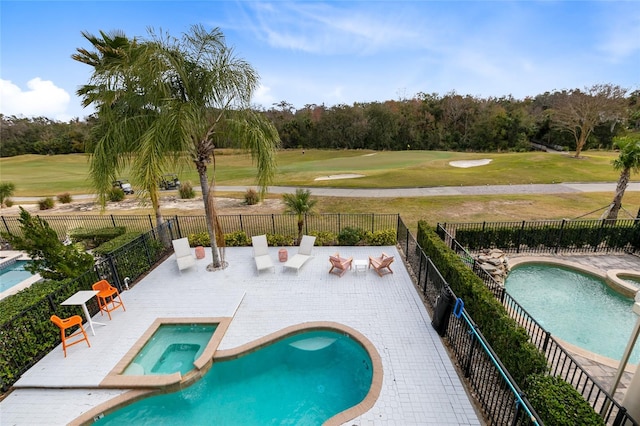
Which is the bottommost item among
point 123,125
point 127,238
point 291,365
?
point 291,365

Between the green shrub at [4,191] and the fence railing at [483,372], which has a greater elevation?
the green shrub at [4,191]

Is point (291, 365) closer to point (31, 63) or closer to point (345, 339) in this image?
point (345, 339)

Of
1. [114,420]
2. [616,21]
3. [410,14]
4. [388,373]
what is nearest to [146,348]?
[114,420]

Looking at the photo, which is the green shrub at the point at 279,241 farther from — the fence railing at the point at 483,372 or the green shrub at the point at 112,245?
the fence railing at the point at 483,372

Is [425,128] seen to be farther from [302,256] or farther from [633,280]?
[302,256]

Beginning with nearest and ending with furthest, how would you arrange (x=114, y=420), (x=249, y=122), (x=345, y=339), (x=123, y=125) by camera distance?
(x=114, y=420) < (x=345, y=339) < (x=123, y=125) < (x=249, y=122)

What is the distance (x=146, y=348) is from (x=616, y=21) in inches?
649

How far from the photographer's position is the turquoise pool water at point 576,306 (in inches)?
268

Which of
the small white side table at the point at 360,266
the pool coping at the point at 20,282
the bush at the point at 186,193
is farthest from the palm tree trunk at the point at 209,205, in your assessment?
the bush at the point at 186,193

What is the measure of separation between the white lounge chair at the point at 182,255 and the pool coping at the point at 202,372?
255cm

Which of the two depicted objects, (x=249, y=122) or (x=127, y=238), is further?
(x=127, y=238)

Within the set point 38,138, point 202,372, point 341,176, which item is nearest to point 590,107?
point 341,176

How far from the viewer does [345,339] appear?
21.1 feet

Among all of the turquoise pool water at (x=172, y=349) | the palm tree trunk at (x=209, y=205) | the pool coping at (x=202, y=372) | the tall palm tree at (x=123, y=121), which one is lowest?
the turquoise pool water at (x=172, y=349)
